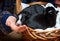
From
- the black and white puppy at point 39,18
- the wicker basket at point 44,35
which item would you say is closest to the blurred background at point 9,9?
the black and white puppy at point 39,18

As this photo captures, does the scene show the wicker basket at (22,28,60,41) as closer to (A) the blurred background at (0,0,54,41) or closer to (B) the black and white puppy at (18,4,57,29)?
(B) the black and white puppy at (18,4,57,29)

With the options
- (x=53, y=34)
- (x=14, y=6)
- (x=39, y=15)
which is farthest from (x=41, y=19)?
(x=14, y=6)

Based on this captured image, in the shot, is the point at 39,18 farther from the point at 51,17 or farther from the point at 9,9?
the point at 9,9

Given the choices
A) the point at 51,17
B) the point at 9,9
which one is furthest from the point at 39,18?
the point at 9,9

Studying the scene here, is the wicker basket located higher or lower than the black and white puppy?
lower

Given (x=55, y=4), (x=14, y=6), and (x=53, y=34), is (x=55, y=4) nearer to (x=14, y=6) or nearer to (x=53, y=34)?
(x=14, y=6)

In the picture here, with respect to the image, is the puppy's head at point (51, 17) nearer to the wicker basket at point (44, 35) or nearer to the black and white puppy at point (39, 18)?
the black and white puppy at point (39, 18)

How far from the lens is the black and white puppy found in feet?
2.55

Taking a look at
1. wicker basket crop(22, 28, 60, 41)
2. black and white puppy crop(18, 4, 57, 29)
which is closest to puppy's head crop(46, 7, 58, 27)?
black and white puppy crop(18, 4, 57, 29)

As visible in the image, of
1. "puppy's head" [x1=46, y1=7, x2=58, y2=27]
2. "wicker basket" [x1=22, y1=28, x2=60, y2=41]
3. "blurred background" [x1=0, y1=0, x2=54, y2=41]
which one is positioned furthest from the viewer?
"blurred background" [x1=0, y1=0, x2=54, y2=41]

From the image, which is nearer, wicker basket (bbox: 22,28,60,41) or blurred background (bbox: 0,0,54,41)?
wicker basket (bbox: 22,28,60,41)

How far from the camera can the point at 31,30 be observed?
703mm

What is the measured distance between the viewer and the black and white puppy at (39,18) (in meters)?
0.78

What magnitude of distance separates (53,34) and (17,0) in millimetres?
332
